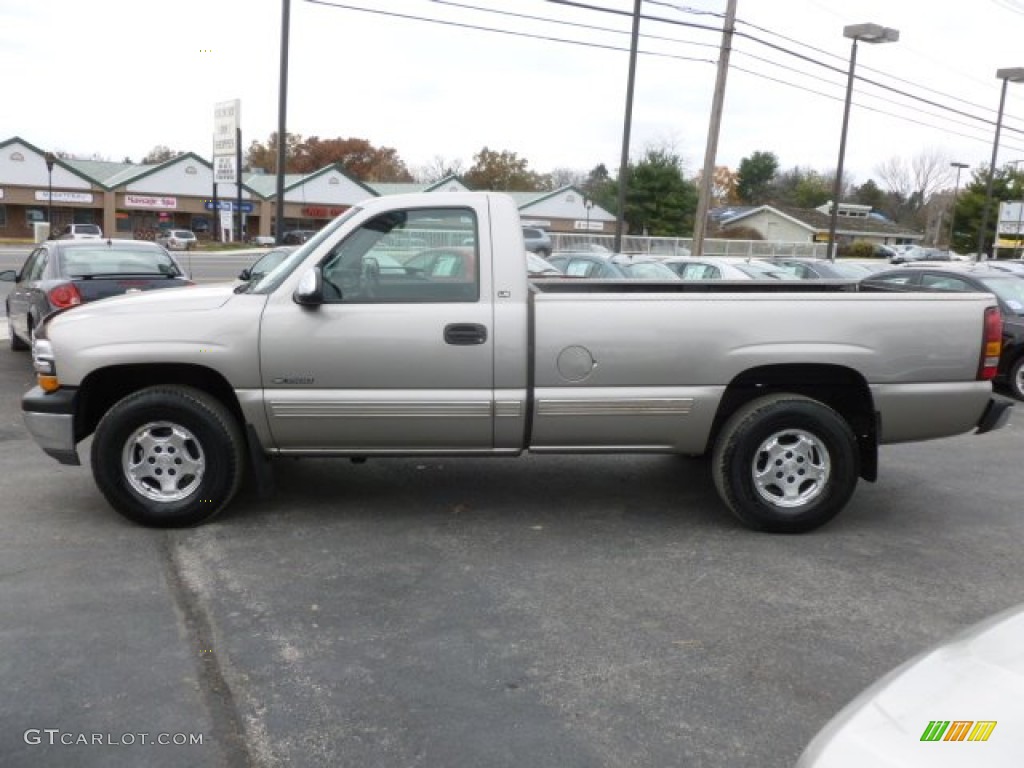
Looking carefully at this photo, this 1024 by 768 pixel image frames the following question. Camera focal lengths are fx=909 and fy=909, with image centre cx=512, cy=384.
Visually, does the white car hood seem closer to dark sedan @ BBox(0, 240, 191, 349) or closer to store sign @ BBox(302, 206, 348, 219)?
dark sedan @ BBox(0, 240, 191, 349)

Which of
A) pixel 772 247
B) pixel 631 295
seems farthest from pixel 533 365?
pixel 772 247

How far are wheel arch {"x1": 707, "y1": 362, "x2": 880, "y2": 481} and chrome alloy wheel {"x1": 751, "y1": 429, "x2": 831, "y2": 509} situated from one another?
322mm

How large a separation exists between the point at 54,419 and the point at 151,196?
64272mm

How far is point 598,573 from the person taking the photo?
4.75 m

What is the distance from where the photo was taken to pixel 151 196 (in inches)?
2512

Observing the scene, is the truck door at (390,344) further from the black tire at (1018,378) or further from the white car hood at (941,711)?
the black tire at (1018,378)

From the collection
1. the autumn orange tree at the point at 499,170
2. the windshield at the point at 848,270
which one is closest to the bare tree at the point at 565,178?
the autumn orange tree at the point at 499,170

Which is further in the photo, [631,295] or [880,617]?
[631,295]

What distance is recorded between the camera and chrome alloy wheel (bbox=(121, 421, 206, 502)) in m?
5.23

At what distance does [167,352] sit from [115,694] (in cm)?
219

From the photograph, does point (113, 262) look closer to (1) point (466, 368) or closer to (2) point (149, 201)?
(1) point (466, 368)

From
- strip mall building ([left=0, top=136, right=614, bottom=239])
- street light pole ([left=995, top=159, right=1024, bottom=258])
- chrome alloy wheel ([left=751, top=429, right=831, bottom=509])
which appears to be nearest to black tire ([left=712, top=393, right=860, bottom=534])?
chrome alloy wheel ([left=751, top=429, right=831, bottom=509])

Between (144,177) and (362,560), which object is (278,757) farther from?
(144,177)

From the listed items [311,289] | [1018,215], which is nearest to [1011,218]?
[1018,215]
